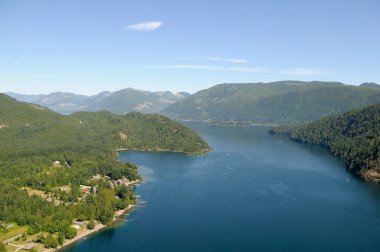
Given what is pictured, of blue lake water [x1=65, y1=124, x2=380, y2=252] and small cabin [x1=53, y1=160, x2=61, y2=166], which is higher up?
small cabin [x1=53, y1=160, x2=61, y2=166]

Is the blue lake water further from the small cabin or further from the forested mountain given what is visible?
the small cabin

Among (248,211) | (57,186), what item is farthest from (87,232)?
(248,211)

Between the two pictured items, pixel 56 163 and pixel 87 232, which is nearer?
pixel 87 232

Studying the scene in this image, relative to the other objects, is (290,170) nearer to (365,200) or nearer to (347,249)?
(365,200)

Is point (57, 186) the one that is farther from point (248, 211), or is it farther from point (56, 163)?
point (248, 211)

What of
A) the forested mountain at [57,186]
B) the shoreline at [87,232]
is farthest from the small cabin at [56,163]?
the shoreline at [87,232]

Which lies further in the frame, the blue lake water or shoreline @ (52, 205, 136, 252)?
the blue lake water

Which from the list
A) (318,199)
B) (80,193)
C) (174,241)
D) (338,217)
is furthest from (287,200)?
(80,193)

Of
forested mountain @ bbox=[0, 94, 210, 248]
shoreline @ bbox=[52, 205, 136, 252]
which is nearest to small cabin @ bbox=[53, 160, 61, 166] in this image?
forested mountain @ bbox=[0, 94, 210, 248]

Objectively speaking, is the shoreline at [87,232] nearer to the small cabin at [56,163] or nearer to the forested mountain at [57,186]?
the forested mountain at [57,186]
